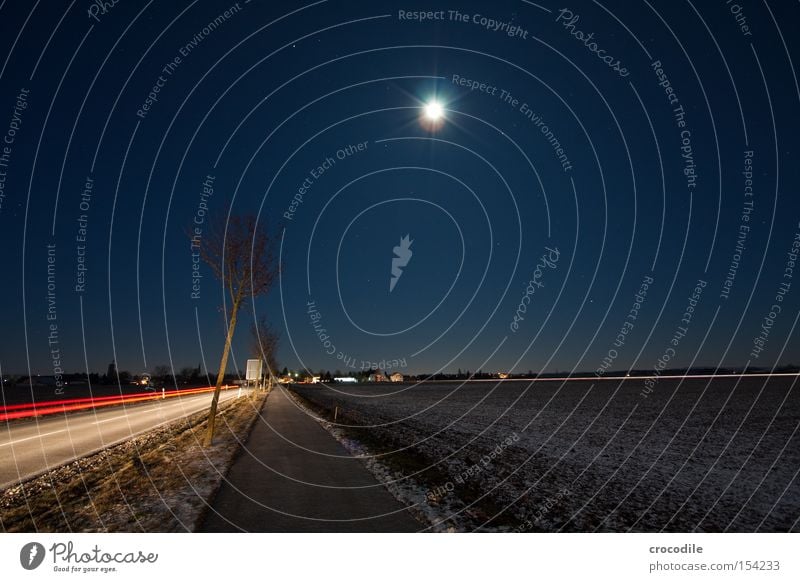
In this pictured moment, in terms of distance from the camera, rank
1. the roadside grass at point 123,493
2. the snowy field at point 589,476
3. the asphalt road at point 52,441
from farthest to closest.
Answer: the asphalt road at point 52,441 < the snowy field at point 589,476 < the roadside grass at point 123,493

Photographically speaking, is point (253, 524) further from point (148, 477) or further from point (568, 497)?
point (568, 497)

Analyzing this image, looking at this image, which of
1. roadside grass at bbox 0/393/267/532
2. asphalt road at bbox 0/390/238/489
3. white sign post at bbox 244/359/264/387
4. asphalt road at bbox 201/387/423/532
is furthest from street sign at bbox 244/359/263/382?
asphalt road at bbox 201/387/423/532

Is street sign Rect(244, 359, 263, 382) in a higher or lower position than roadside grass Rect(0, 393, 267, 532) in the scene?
higher

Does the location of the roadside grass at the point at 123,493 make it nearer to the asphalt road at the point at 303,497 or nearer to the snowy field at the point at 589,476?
the asphalt road at the point at 303,497

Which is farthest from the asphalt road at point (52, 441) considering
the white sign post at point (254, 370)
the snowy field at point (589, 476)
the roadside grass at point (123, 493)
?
the white sign post at point (254, 370)

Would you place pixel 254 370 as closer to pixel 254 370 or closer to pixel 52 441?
pixel 254 370

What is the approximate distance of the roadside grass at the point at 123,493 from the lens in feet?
22.9

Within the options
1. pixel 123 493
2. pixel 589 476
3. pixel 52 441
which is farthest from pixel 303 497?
pixel 52 441

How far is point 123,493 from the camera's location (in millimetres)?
8516

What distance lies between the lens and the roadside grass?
697 centimetres

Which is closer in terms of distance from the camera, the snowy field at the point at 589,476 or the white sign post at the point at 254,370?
the snowy field at the point at 589,476

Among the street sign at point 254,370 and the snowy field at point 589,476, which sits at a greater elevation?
the street sign at point 254,370

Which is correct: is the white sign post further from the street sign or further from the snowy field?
the snowy field

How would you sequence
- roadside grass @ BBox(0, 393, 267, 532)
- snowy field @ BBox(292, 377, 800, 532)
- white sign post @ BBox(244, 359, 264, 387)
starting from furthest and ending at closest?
white sign post @ BBox(244, 359, 264, 387), snowy field @ BBox(292, 377, 800, 532), roadside grass @ BBox(0, 393, 267, 532)
